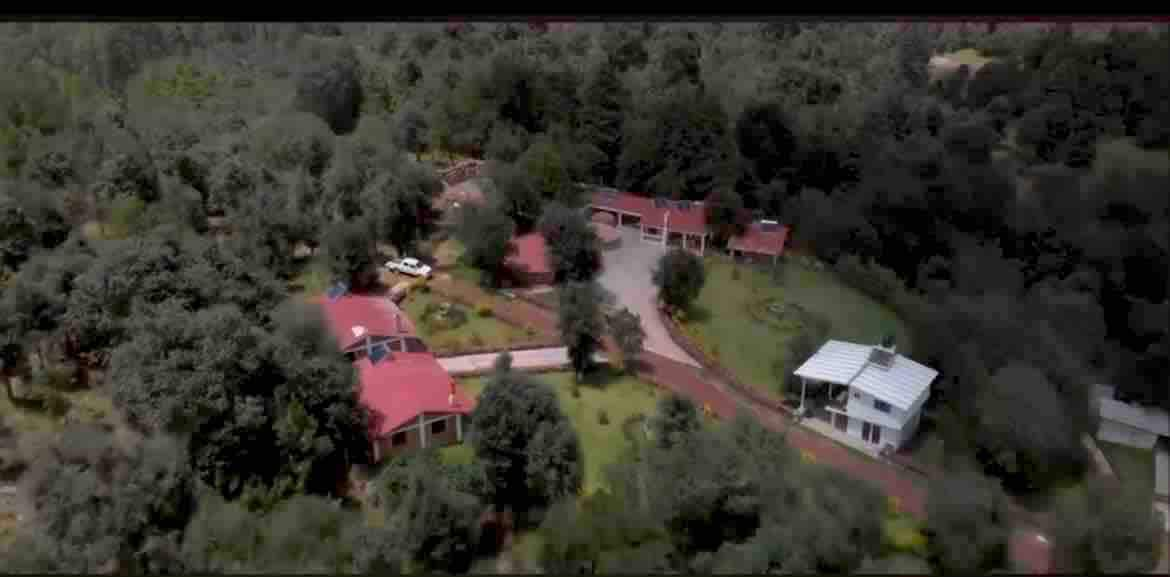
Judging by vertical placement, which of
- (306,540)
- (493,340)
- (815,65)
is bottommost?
(493,340)

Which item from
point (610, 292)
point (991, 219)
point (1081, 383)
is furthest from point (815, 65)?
point (1081, 383)

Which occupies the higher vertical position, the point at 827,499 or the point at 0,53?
the point at 0,53

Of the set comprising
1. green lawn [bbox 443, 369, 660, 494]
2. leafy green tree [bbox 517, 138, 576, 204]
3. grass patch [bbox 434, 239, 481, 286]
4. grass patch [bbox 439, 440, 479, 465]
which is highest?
leafy green tree [bbox 517, 138, 576, 204]

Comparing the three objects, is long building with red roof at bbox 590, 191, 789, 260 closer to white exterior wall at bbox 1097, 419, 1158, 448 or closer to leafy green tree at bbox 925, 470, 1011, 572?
white exterior wall at bbox 1097, 419, 1158, 448

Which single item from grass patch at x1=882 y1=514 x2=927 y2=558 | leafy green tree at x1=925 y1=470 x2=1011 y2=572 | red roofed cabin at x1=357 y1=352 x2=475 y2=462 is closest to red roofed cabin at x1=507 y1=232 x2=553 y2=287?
red roofed cabin at x1=357 y1=352 x2=475 y2=462

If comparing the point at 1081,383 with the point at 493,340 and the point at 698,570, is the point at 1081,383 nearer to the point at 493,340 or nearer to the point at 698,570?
the point at 698,570

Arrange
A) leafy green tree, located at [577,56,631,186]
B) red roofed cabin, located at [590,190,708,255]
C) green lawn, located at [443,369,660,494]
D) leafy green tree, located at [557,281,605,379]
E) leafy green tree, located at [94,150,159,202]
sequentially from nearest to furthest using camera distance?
green lawn, located at [443,369,660,494] < leafy green tree, located at [557,281,605,379] < leafy green tree, located at [94,150,159,202] < red roofed cabin, located at [590,190,708,255] < leafy green tree, located at [577,56,631,186]

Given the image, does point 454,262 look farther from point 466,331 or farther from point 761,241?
point 761,241

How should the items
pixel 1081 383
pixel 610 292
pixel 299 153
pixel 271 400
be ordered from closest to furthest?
pixel 271 400, pixel 1081 383, pixel 610 292, pixel 299 153
